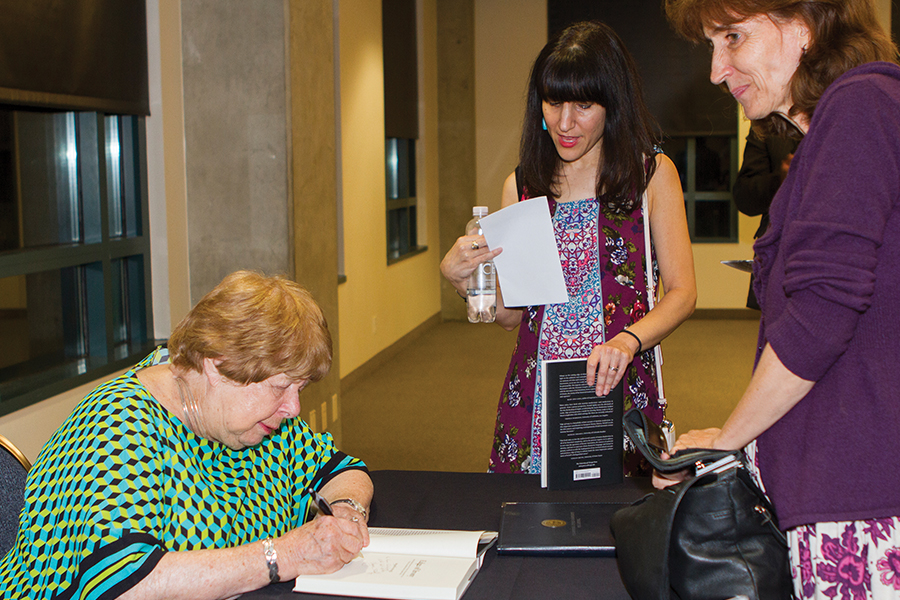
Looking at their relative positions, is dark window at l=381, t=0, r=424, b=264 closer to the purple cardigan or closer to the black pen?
the black pen

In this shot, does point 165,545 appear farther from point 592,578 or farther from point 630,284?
point 630,284

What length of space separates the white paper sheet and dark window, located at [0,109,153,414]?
1.81 metres

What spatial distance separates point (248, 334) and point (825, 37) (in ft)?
3.35

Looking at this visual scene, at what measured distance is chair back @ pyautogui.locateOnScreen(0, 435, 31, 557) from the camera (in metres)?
1.54

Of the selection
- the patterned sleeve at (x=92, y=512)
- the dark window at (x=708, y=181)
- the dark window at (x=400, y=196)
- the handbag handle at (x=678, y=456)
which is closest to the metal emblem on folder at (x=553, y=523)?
the handbag handle at (x=678, y=456)

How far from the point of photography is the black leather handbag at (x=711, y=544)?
1.10 meters

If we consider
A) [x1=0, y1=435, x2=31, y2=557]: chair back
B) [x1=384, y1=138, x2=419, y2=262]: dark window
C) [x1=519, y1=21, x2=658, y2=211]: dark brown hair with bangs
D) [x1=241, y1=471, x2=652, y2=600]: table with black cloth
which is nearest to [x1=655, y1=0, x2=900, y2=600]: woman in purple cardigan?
[x1=241, y1=471, x2=652, y2=600]: table with black cloth

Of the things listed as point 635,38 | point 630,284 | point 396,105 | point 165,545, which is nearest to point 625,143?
point 630,284

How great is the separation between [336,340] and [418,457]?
1031 millimetres

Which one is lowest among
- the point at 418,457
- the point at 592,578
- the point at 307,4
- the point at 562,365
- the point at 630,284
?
the point at 418,457

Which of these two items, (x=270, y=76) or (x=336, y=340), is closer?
(x=270, y=76)

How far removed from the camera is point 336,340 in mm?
4066

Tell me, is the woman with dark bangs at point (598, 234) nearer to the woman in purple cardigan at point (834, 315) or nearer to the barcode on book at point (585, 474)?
the barcode on book at point (585, 474)

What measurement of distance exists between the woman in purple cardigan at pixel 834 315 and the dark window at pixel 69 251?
2.50 metres
